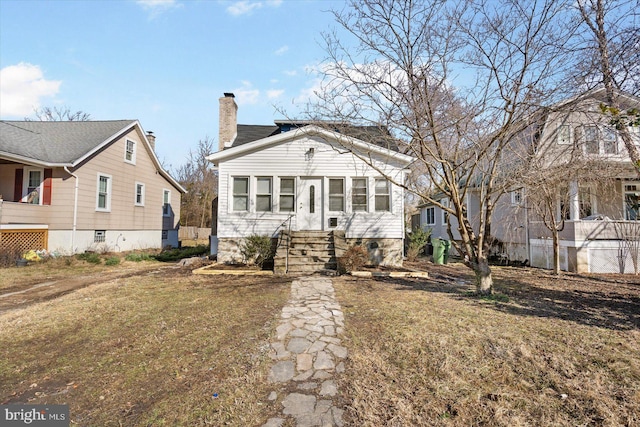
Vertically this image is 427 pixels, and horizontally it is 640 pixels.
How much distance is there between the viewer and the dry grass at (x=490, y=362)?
8.21ft

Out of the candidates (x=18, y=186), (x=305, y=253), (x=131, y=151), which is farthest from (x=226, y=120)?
(x=18, y=186)

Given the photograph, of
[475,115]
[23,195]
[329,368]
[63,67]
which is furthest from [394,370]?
[23,195]

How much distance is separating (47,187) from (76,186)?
1.04 meters

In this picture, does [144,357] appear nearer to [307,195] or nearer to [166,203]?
[307,195]

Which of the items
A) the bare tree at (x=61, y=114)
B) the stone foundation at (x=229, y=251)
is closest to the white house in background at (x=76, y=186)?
the stone foundation at (x=229, y=251)

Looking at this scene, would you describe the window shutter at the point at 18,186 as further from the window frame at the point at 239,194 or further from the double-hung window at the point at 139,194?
the window frame at the point at 239,194

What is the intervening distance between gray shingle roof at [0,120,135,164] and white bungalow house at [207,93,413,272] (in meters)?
7.64

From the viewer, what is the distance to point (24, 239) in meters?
11.9

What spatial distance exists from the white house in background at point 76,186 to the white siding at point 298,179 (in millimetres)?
7217

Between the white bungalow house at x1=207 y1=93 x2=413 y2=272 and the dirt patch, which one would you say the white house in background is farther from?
the white bungalow house at x1=207 y1=93 x2=413 y2=272

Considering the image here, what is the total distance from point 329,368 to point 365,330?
120 cm

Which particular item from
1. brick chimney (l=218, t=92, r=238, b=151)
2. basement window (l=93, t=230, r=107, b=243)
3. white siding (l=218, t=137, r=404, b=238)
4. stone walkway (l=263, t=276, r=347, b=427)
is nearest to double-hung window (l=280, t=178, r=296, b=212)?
white siding (l=218, t=137, r=404, b=238)

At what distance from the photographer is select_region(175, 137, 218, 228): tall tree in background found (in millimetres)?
27781

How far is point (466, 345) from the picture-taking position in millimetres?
3742
